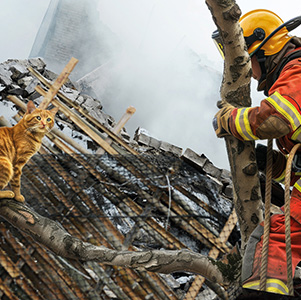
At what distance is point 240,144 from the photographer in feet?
5.12

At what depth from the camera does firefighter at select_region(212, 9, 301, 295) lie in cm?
137

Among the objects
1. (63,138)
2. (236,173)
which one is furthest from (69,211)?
(236,173)

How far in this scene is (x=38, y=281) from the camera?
11.1ft

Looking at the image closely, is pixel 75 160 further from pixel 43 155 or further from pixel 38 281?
pixel 38 281

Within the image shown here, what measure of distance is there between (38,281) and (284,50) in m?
2.92

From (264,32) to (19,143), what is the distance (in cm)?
152

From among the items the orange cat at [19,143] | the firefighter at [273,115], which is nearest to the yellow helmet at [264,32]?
the firefighter at [273,115]

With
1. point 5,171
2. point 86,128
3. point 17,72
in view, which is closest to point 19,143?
point 5,171

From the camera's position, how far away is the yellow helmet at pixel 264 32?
170 cm

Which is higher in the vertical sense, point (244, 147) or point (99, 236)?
point (244, 147)

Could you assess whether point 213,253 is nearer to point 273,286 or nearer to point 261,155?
point 261,155

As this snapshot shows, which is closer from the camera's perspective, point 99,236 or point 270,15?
point 270,15

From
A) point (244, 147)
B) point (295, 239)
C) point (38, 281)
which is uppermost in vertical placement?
point (244, 147)

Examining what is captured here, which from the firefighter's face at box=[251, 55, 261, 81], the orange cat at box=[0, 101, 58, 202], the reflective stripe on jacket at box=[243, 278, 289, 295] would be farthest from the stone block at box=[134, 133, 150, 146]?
the reflective stripe on jacket at box=[243, 278, 289, 295]
